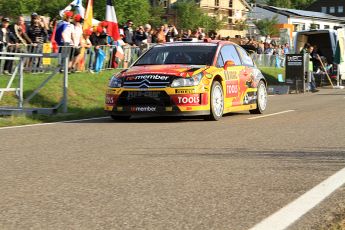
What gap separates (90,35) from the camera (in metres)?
20.7

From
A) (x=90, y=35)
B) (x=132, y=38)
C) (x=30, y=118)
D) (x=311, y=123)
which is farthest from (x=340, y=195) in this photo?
(x=132, y=38)

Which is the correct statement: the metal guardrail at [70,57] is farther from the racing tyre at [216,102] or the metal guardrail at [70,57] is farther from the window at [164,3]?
the window at [164,3]

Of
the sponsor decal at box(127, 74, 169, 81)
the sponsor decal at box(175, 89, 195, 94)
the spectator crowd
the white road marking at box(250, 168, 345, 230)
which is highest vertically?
the spectator crowd

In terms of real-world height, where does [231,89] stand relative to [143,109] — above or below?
above

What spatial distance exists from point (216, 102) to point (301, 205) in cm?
785

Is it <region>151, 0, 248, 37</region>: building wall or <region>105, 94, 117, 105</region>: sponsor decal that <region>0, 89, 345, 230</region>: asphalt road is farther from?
<region>151, 0, 248, 37</region>: building wall

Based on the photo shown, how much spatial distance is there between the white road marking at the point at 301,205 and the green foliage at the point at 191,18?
98587mm

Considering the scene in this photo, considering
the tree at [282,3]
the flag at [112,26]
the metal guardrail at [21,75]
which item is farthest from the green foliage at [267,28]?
the metal guardrail at [21,75]

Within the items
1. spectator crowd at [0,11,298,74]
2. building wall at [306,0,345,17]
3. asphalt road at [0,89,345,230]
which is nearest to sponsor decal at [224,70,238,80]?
asphalt road at [0,89,345,230]

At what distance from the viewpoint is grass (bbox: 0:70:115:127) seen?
43.0 feet

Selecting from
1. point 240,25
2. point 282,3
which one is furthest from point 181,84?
point 282,3

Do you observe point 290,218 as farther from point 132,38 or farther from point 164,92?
point 132,38

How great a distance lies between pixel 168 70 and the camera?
1257 cm

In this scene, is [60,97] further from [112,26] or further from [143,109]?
[112,26]
